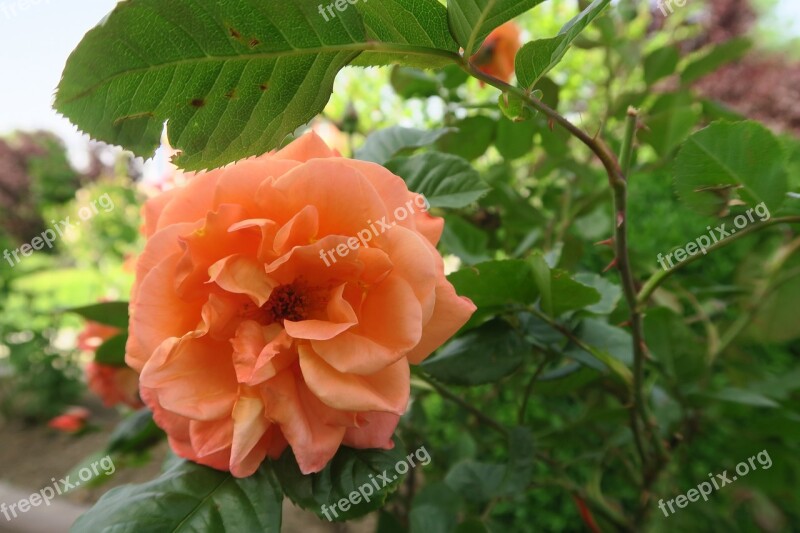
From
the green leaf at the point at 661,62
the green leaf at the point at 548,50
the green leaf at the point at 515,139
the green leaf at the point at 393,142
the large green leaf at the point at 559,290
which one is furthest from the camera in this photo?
the green leaf at the point at 661,62

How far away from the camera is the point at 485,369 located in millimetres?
413

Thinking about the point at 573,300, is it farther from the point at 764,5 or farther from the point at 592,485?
the point at 764,5

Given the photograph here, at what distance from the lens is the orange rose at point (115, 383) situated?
748 millimetres

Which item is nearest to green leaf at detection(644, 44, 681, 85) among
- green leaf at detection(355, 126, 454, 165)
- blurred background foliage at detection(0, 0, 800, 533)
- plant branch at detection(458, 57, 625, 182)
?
blurred background foliage at detection(0, 0, 800, 533)

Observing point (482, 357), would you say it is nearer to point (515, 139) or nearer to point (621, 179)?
point (621, 179)

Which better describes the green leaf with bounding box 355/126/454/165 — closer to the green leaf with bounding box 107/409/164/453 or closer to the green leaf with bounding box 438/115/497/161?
the green leaf with bounding box 438/115/497/161

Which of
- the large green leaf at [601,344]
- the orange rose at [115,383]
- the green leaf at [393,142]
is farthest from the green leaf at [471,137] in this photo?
the orange rose at [115,383]

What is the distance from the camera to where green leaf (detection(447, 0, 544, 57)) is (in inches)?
10.8

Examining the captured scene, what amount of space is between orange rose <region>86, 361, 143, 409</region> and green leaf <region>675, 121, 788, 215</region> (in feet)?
2.31

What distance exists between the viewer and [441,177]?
1.43 ft

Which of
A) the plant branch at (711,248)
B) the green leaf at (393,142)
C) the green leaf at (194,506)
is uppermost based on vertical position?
the green leaf at (393,142)

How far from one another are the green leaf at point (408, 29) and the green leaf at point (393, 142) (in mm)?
173

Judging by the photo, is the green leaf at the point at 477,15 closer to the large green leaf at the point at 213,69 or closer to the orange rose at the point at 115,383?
the large green leaf at the point at 213,69

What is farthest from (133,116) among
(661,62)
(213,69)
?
(661,62)
